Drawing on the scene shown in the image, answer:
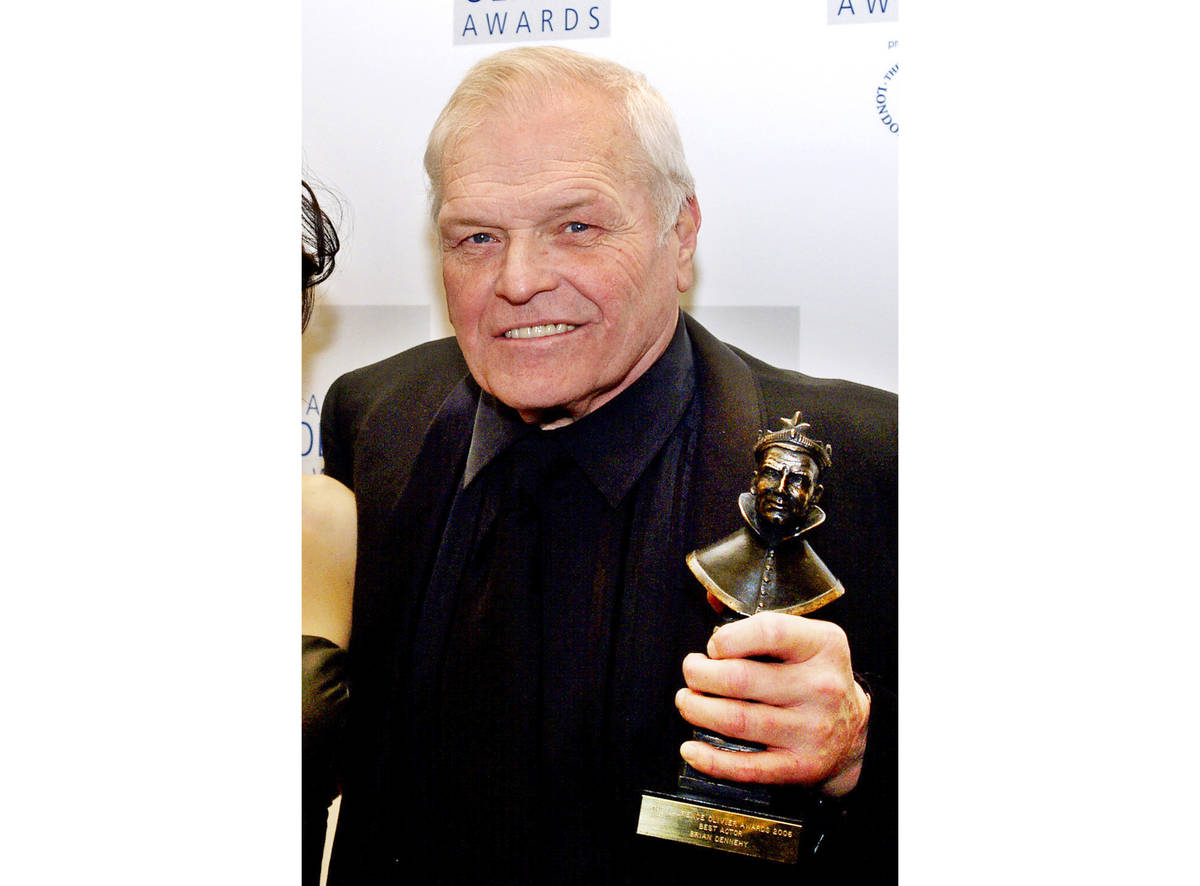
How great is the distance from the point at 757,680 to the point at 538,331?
1.97 feet

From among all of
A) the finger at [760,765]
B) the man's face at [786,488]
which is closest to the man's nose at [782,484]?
the man's face at [786,488]

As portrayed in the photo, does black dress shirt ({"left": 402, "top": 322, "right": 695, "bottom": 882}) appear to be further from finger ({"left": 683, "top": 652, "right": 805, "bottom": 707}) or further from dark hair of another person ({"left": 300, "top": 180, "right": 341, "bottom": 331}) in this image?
dark hair of another person ({"left": 300, "top": 180, "right": 341, "bottom": 331})

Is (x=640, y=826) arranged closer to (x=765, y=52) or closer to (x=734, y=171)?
(x=734, y=171)

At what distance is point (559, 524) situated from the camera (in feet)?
5.92

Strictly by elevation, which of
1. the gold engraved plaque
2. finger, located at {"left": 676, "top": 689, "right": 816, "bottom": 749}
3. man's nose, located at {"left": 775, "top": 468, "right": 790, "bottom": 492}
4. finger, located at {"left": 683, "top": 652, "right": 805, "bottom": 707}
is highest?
man's nose, located at {"left": 775, "top": 468, "right": 790, "bottom": 492}

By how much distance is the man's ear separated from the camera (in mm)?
A: 1753

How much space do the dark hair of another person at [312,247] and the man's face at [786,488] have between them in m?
0.80

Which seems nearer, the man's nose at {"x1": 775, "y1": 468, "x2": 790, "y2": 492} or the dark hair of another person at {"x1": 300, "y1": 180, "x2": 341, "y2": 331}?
the man's nose at {"x1": 775, "y1": 468, "x2": 790, "y2": 492}

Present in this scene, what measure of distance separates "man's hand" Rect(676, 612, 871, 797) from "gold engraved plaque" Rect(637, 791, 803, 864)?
0.06 meters

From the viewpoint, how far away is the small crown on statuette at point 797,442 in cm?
169

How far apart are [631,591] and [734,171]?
0.64 meters

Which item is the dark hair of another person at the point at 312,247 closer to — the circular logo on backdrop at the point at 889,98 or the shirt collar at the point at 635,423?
the shirt collar at the point at 635,423

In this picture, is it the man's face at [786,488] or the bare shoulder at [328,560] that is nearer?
the man's face at [786,488]

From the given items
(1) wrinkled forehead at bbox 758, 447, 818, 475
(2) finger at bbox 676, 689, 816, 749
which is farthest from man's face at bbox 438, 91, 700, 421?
(2) finger at bbox 676, 689, 816, 749
